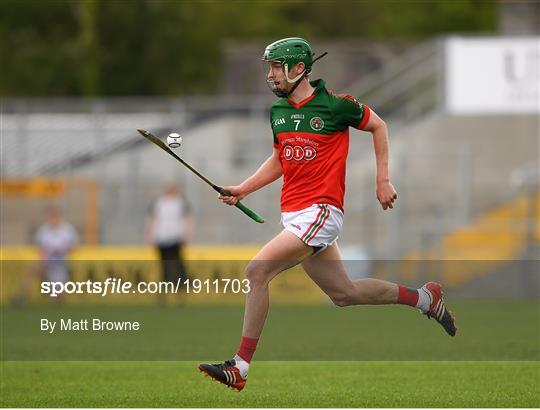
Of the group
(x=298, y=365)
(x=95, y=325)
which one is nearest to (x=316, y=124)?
(x=298, y=365)

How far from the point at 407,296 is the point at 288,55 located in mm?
1983

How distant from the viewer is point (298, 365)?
42.3 feet

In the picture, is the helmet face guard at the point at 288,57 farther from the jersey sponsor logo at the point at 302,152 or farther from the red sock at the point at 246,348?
the red sock at the point at 246,348

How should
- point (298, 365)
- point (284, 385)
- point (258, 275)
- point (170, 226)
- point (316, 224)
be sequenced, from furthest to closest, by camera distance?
1. point (170, 226)
2. point (298, 365)
3. point (284, 385)
4. point (316, 224)
5. point (258, 275)

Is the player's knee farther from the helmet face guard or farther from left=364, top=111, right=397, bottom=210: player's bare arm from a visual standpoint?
the helmet face guard

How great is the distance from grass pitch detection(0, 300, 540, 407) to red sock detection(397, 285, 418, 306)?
626 millimetres

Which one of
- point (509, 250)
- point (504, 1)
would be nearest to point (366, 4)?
point (504, 1)

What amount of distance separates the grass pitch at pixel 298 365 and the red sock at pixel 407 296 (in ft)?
2.05

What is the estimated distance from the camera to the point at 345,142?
10352 mm

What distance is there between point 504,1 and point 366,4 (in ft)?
81.5

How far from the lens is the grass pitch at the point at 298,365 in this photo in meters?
10.5

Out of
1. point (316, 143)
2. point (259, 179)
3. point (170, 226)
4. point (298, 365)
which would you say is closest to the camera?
point (316, 143)

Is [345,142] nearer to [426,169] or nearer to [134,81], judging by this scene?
[426,169]

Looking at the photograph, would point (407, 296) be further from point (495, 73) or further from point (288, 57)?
point (495, 73)
